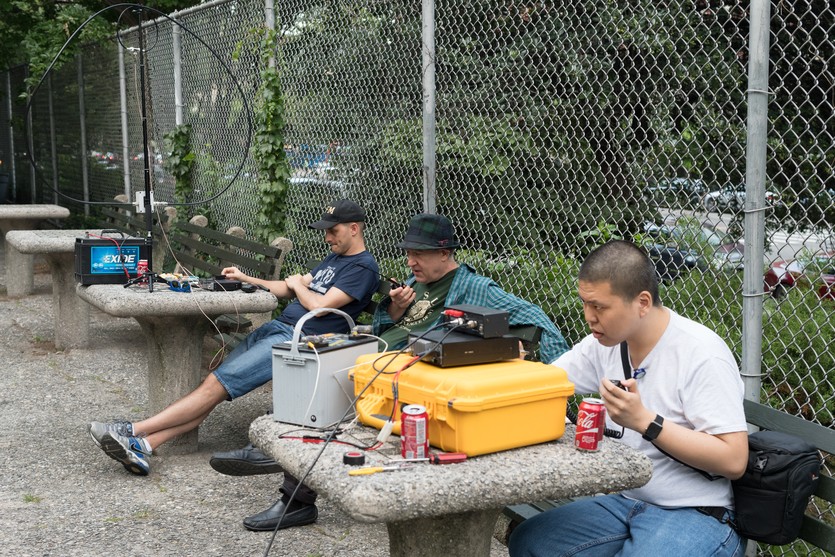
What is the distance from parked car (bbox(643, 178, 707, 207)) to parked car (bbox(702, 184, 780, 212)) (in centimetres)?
4

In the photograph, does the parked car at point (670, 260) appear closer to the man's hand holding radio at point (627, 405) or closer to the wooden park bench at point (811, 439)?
the wooden park bench at point (811, 439)

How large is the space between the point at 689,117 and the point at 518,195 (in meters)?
1.13

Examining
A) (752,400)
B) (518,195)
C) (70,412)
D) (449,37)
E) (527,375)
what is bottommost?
(70,412)

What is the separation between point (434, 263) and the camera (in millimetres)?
4293

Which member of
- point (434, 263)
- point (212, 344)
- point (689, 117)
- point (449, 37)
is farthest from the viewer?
point (212, 344)

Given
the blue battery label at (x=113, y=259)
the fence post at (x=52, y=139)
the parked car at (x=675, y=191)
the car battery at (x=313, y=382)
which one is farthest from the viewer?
the fence post at (x=52, y=139)

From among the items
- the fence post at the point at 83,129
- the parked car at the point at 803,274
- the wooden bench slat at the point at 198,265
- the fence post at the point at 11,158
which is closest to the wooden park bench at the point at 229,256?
the wooden bench slat at the point at 198,265

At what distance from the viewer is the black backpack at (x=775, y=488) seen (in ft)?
8.52

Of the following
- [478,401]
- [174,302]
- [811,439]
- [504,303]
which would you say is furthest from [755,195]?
[174,302]

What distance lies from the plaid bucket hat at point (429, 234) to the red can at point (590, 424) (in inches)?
68.4

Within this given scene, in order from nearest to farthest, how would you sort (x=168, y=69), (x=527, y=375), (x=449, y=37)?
(x=527, y=375), (x=449, y=37), (x=168, y=69)

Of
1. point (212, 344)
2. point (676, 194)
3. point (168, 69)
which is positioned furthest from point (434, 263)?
point (168, 69)

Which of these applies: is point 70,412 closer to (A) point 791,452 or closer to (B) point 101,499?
(B) point 101,499

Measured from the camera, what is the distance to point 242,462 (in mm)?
4422
